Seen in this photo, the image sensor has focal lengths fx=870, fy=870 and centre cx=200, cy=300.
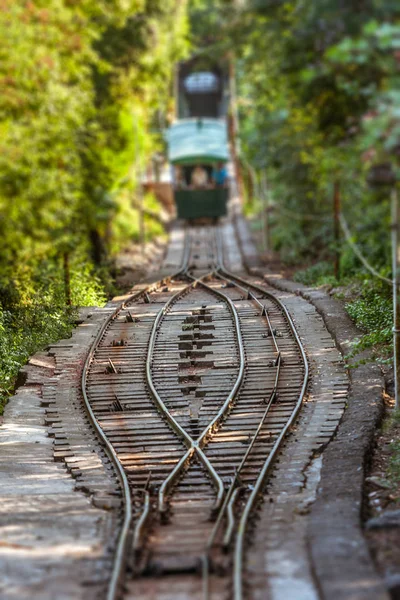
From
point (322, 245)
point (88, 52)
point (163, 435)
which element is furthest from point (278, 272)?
point (163, 435)

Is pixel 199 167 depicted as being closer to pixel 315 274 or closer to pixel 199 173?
pixel 199 173

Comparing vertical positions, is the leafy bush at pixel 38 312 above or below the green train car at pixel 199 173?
below

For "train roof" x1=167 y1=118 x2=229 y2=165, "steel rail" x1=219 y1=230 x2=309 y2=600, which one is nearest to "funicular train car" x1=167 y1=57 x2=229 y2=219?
"train roof" x1=167 y1=118 x2=229 y2=165

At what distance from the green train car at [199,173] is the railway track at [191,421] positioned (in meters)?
15.8

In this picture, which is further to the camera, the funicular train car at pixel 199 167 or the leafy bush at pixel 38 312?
the funicular train car at pixel 199 167

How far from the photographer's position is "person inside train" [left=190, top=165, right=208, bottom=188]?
37.1 meters

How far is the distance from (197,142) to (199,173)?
5.51ft

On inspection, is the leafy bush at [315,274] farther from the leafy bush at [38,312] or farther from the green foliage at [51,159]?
the leafy bush at [38,312]

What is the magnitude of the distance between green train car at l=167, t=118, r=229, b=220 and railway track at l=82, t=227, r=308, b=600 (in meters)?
15.8

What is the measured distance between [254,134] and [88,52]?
27.3 feet

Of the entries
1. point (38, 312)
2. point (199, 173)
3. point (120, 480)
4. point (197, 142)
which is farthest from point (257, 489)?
point (197, 142)

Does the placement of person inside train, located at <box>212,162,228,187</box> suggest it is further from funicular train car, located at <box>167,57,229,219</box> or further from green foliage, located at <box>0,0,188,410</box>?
green foliage, located at <box>0,0,188,410</box>

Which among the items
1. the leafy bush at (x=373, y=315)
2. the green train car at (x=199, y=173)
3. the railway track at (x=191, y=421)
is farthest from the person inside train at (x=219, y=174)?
the leafy bush at (x=373, y=315)

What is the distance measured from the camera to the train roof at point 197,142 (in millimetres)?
36781
